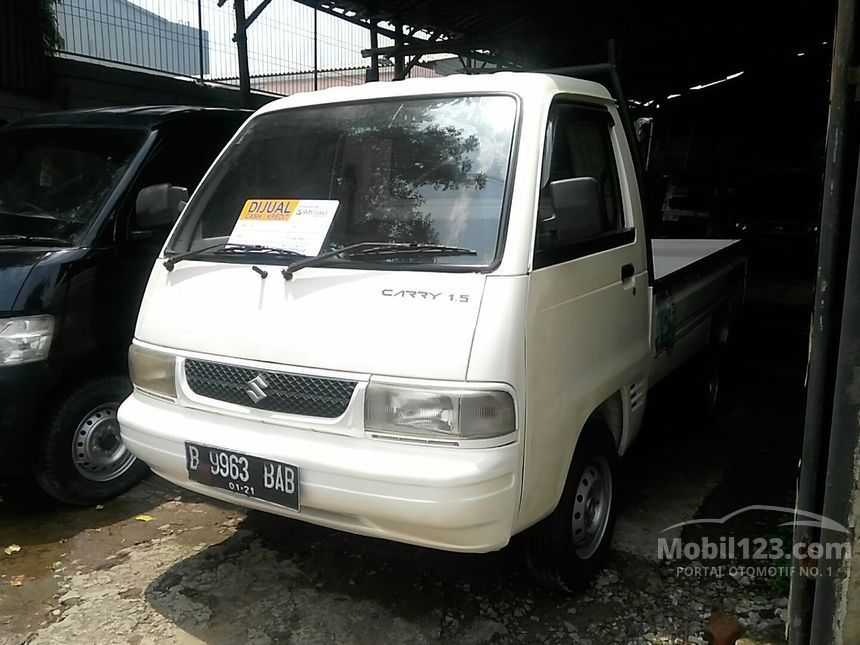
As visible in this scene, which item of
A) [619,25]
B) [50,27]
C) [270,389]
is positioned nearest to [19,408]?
[270,389]

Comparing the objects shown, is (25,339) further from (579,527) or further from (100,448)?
(579,527)

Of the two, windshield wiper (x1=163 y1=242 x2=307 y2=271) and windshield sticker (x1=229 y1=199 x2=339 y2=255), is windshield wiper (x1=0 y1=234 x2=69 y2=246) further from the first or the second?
windshield sticker (x1=229 y1=199 x2=339 y2=255)

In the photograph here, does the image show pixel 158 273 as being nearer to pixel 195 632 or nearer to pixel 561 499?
pixel 195 632

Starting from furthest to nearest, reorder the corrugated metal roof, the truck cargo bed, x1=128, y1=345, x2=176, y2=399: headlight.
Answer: the corrugated metal roof, the truck cargo bed, x1=128, y1=345, x2=176, y2=399: headlight

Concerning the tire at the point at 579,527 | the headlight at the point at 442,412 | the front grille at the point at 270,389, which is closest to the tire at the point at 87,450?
the front grille at the point at 270,389

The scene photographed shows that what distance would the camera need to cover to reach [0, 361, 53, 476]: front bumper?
11.2ft

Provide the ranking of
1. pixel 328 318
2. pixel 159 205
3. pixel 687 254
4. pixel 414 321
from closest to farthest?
pixel 414 321, pixel 328 318, pixel 159 205, pixel 687 254

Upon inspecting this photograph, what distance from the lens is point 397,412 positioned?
94.8 inches

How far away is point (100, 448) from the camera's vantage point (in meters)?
3.91

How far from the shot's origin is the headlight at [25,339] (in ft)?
11.2

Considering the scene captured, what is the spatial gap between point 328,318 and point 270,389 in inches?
13.1

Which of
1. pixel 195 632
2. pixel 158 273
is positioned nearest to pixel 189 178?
pixel 158 273

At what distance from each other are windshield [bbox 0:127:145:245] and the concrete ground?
1502mm

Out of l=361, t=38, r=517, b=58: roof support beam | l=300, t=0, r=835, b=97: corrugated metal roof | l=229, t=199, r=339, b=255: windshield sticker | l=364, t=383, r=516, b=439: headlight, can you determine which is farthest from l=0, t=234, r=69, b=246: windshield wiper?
l=361, t=38, r=517, b=58: roof support beam
